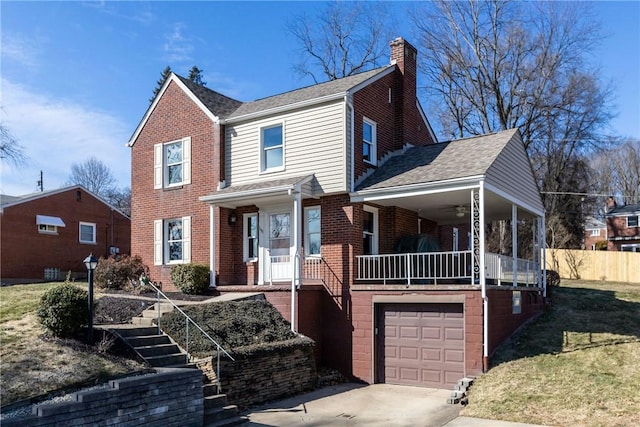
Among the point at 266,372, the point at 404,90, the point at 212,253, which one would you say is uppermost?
the point at 404,90

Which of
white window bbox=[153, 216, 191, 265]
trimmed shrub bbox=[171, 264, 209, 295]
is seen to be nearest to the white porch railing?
trimmed shrub bbox=[171, 264, 209, 295]

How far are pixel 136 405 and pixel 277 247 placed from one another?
834 centimetres

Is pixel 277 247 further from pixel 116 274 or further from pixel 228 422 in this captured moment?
pixel 228 422

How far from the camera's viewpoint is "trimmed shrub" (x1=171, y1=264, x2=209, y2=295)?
16.2 metres

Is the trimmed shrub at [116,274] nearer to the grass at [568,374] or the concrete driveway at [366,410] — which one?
the concrete driveway at [366,410]

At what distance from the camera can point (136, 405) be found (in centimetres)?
831

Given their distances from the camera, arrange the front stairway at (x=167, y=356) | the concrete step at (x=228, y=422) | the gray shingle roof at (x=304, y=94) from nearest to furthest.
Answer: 1. the concrete step at (x=228, y=422)
2. the front stairway at (x=167, y=356)
3. the gray shingle roof at (x=304, y=94)

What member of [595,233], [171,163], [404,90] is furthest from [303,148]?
[595,233]

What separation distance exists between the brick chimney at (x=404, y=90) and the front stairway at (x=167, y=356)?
31.6ft

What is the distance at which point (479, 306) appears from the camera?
12.4 meters

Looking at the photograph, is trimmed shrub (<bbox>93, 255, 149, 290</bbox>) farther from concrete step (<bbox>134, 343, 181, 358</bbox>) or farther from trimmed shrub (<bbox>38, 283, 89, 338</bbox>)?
trimmed shrub (<bbox>38, 283, 89, 338</bbox>)

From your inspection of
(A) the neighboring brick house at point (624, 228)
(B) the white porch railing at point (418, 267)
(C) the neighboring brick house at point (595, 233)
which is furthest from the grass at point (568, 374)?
(C) the neighboring brick house at point (595, 233)

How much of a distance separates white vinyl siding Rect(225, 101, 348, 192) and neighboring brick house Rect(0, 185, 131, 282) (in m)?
13.0

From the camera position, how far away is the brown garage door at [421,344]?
1280cm
